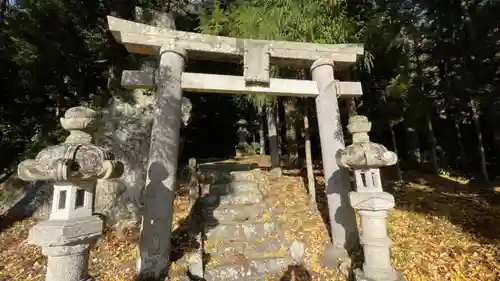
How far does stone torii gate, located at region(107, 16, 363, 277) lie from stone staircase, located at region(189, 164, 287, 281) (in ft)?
3.39

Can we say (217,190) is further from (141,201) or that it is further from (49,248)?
(49,248)

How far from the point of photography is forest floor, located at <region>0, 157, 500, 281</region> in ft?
14.7

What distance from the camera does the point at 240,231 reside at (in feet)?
19.0

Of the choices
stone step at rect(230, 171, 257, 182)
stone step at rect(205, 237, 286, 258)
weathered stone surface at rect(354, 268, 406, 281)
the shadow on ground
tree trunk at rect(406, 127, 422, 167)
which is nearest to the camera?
weathered stone surface at rect(354, 268, 406, 281)

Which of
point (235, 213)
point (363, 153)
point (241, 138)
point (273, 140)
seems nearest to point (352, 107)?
point (273, 140)

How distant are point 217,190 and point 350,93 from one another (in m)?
4.21

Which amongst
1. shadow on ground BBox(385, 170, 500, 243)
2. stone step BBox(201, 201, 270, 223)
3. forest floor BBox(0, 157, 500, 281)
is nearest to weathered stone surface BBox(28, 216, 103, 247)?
forest floor BBox(0, 157, 500, 281)

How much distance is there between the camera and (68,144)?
8.87 ft

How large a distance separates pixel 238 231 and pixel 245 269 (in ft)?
3.35

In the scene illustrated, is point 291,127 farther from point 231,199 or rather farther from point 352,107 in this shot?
point 231,199

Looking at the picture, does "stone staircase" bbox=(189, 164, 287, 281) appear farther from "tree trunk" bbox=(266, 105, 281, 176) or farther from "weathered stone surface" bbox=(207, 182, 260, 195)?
"tree trunk" bbox=(266, 105, 281, 176)

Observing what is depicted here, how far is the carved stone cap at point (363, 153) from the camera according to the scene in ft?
12.3

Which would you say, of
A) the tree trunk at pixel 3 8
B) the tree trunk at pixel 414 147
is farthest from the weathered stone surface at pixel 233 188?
the tree trunk at pixel 414 147

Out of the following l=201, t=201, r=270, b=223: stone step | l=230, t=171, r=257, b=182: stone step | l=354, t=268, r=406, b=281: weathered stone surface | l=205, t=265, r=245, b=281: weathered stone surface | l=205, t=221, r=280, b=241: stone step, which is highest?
l=230, t=171, r=257, b=182: stone step
